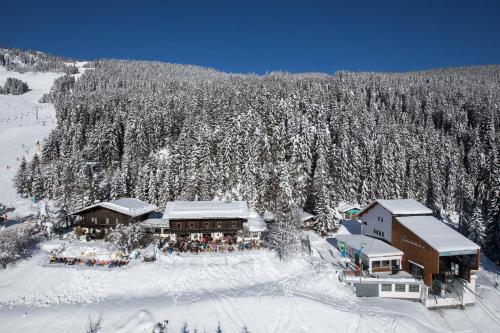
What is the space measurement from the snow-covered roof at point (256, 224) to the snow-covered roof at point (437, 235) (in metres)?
15.9

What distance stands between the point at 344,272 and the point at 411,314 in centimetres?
661

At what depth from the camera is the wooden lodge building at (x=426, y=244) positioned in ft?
111

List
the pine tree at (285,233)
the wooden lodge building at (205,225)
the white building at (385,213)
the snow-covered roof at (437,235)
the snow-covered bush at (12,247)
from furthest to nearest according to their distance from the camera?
1. the wooden lodge building at (205,225)
2. the white building at (385,213)
3. the pine tree at (285,233)
4. the snow-covered bush at (12,247)
5. the snow-covered roof at (437,235)

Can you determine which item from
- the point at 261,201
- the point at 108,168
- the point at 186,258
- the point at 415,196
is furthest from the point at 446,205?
the point at 108,168

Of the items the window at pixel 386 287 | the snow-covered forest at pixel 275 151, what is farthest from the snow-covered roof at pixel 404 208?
the snow-covered forest at pixel 275 151

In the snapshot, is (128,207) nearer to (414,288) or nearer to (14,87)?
(414,288)

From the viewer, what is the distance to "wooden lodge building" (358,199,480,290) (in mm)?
33781

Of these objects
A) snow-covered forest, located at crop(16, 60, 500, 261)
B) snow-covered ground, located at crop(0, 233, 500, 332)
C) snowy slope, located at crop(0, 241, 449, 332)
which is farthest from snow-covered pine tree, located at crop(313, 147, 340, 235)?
snowy slope, located at crop(0, 241, 449, 332)

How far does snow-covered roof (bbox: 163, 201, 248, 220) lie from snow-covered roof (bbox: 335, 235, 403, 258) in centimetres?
1260

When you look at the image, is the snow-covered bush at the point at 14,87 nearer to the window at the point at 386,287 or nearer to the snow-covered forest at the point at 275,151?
the snow-covered forest at the point at 275,151

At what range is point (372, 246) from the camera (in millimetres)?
38062

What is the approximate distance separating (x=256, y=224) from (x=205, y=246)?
28.6 feet

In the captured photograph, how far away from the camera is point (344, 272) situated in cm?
3456

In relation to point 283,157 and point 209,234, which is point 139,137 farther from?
point 209,234
